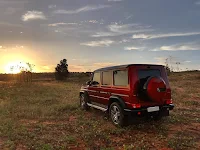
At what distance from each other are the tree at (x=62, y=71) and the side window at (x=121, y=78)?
142 ft

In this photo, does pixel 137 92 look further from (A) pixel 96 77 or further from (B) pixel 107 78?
(A) pixel 96 77

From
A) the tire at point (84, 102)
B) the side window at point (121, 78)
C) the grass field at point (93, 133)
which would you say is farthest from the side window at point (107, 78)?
the tire at point (84, 102)

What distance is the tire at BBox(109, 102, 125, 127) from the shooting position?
865cm

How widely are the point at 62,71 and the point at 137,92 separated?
44685 millimetres

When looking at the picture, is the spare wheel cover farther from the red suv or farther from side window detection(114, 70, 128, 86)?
side window detection(114, 70, 128, 86)

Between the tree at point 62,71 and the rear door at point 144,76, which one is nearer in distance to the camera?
the rear door at point 144,76

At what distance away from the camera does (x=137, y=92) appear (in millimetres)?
8273

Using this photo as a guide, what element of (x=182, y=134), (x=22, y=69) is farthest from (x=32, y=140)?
(x=22, y=69)

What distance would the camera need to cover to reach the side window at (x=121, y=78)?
28.2ft

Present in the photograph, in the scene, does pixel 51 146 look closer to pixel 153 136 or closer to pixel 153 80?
pixel 153 136

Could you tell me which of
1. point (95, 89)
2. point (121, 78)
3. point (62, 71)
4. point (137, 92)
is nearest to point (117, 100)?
point (121, 78)

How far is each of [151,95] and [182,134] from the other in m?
1.62

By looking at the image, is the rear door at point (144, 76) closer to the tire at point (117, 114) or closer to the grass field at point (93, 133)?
the tire at point (117, 114)

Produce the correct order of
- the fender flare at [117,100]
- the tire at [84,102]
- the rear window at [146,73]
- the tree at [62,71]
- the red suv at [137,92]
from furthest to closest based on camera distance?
the tree at [62,71], the tire at [84,102], the fender flare at [117,100], the rear window at [146,73], the red suv at [137,92]
